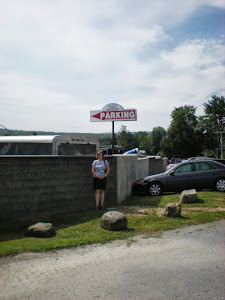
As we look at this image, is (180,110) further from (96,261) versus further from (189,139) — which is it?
(96,261)

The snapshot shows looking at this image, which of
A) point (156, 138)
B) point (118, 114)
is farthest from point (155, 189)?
point (156, 138)

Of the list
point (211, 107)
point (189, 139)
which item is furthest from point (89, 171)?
point (211, 107)

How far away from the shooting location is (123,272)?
4.03m

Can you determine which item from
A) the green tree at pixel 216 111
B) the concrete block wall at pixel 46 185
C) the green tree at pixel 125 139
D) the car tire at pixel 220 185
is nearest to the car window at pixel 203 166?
the car tire at pixel 220 185

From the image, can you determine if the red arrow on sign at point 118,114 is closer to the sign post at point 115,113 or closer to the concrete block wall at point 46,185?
the sign post at point 115,113

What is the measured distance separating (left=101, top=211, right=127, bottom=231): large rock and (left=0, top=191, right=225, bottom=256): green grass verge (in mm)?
119

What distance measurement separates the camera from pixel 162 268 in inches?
164

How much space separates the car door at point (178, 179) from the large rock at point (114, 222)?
21.1 feet

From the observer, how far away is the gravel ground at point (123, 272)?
341 centimetres

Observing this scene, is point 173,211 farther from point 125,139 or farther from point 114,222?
point 125,139

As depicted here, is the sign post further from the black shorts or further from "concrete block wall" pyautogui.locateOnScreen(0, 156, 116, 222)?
the black shorts

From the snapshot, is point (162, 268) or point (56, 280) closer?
point (56, 280)

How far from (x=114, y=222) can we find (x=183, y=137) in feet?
218

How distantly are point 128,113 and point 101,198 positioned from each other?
5.25 metres
